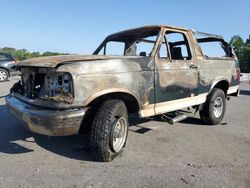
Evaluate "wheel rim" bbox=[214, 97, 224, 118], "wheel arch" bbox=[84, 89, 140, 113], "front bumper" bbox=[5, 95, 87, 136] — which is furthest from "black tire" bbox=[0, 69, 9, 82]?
"front bumper" bbox=[5, 95, 87, 136]

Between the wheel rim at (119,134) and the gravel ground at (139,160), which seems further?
the wheel rim at (119,134)

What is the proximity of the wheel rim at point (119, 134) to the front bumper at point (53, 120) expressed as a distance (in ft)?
1.79

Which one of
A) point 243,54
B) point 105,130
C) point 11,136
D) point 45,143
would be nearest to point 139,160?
point 105,130

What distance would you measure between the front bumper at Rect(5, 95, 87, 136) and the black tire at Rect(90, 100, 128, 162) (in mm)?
232

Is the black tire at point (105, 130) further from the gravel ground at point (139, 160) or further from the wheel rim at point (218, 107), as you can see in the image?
the wheel rim at point (218, 107)

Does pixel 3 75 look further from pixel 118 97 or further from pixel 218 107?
pixel 118 97

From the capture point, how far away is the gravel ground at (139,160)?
3541 mm

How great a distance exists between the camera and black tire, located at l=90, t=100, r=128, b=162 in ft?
13.0

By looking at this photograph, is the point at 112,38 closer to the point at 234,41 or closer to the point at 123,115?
the point at 123,115

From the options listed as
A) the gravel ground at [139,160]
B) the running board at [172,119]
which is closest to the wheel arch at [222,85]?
the gravel ground at [139,160]

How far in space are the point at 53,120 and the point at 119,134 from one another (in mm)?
1071

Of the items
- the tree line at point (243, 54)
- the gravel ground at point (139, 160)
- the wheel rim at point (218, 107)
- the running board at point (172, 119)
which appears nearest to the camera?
the gravel ground at point (139, 160)

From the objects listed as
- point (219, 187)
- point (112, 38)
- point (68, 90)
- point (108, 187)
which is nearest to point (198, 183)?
point (219, 187)

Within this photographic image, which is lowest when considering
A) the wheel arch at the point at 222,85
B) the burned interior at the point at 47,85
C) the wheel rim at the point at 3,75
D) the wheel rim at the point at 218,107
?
the wheel rim at the point at 218,107
